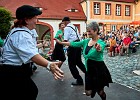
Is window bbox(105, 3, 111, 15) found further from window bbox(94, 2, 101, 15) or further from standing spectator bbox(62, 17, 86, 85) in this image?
standing spectator bbox(62, 17, 86, 85)

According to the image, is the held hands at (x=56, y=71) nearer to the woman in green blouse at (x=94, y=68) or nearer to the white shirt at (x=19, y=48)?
the white shirt at (x=19, y=48)

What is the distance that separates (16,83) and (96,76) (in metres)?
1.96

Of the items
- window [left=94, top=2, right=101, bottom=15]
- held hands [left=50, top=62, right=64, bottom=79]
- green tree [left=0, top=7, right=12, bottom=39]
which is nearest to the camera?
held hands [left=50, top=62, right=64, bottom=79]

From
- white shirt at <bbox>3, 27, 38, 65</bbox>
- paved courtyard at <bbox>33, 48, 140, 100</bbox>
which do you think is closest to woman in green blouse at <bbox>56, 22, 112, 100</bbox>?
paved courtyard at <bbox>33, 48, 140, 100</bbox>

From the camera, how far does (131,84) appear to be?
7094 millimetres

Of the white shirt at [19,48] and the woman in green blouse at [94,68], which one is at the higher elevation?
the white shirt at [19,48]

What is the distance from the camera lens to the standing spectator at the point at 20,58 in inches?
111

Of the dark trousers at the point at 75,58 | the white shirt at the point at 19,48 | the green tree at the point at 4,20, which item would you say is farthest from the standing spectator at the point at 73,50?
the green tree at the point at 4,20

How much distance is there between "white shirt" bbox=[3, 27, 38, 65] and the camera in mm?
2795

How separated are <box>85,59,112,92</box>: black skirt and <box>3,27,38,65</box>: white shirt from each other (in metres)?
2.02

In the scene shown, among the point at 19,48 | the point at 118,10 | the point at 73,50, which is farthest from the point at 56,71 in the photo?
the point at 118,10

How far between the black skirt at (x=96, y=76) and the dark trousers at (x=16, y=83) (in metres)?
1.73

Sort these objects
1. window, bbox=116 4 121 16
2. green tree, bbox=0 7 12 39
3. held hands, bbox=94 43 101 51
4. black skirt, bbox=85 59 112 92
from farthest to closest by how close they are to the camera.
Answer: window, bbox=116 4 121 16
green tree, bbox=0 7 12 39
black skirt, bbox=85 59 112 92
held hands, bbox=94 43 101 51

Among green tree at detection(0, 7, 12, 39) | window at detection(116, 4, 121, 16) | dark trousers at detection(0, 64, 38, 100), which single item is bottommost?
dark trousers at detection(0, 64, 38, 100)
